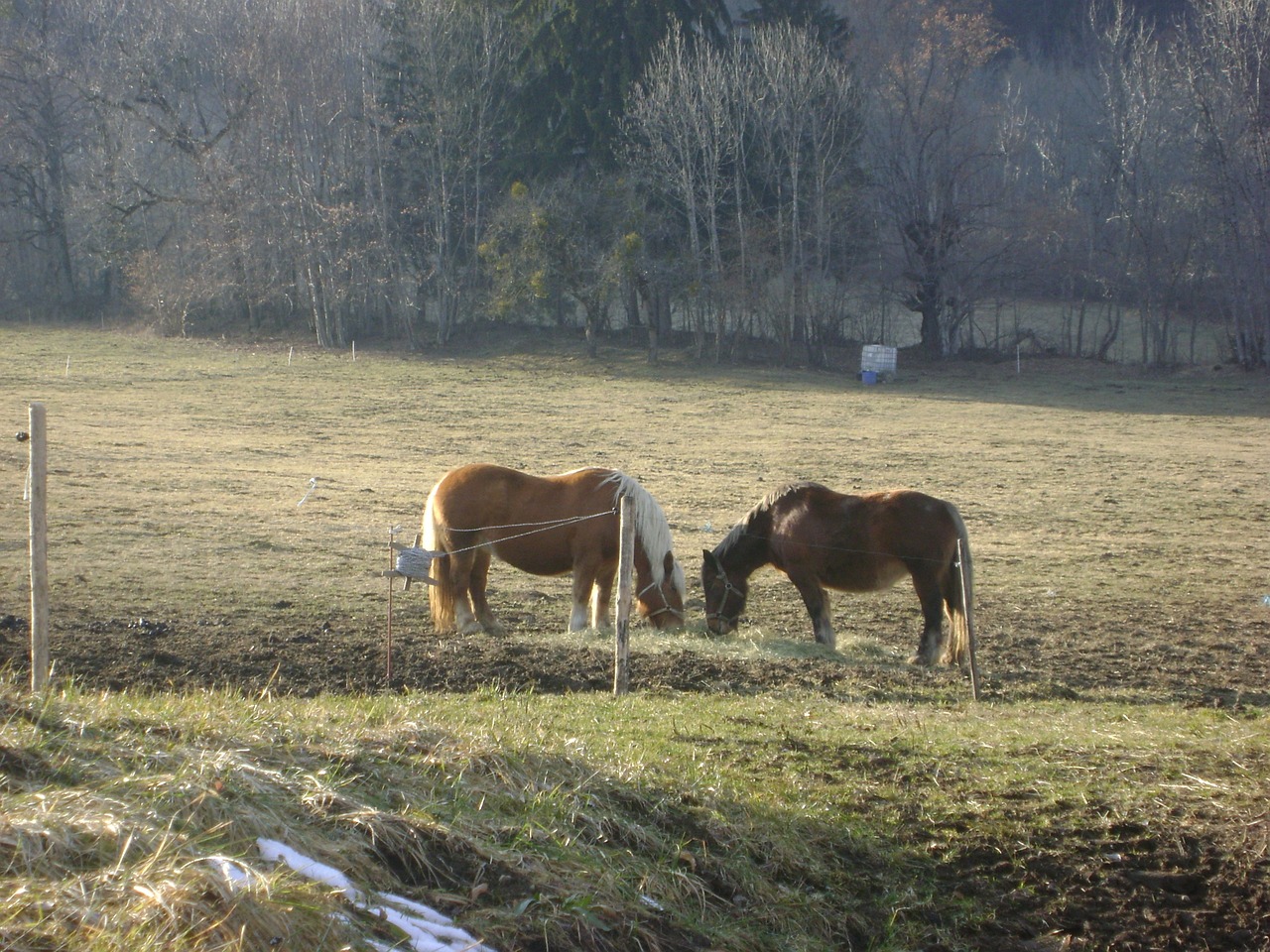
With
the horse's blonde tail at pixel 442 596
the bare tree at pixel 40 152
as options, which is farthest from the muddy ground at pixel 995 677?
the bare tree at pixel 40 152

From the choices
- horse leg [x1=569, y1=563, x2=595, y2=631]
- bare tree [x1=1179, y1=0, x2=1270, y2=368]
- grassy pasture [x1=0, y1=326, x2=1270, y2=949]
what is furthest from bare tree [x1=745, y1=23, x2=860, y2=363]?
horse leg [x1=569, y1=563, x2=595, y2=631]

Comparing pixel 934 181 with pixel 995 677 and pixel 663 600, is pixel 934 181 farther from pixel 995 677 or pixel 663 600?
pixel 995 677

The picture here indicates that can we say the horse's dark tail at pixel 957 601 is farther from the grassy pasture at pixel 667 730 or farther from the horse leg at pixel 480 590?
the horse leg at pixel 480 590

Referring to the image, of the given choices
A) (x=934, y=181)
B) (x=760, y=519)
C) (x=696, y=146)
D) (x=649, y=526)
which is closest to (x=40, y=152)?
(x=696, y=146)

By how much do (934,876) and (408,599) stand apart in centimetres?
782

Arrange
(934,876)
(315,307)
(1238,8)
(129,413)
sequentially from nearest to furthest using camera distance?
(934,876) → (129,413) → (1238,8) → (315,307)

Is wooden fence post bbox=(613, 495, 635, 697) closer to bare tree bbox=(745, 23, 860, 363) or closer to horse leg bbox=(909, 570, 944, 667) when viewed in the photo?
horse leg bbox=(909, 570, 944, 667)

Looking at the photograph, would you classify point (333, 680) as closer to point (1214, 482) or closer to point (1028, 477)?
point (1028, 477)

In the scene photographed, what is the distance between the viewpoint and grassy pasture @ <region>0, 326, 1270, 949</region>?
→ 3898 millimetres

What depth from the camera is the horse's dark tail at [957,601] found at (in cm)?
889

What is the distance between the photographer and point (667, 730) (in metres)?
6.42

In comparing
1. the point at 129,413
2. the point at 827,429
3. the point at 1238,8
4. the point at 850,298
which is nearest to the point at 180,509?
the point at 129,413

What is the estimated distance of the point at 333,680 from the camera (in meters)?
8.31

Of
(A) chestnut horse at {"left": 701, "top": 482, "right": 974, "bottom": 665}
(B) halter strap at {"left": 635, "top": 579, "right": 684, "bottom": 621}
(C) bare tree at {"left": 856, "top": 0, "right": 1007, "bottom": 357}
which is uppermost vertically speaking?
(C) bare tree at {"left": 856, "top": 0, "right": 1007, "bottom": 357}
